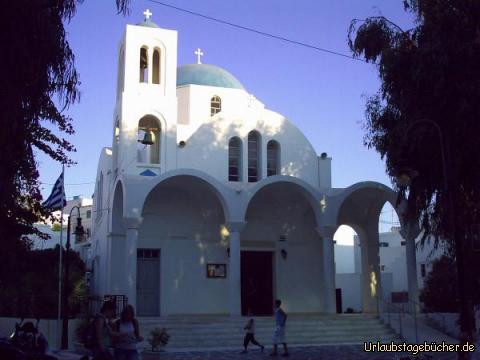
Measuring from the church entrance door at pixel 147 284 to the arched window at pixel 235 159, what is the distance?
15.0ft

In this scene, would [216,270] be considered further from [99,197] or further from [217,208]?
[99,197]

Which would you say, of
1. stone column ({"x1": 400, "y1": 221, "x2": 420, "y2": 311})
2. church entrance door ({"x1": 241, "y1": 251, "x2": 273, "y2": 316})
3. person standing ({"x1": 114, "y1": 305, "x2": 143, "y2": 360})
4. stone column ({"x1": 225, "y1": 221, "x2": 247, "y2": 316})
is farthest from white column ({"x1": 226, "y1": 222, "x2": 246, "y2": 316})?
person standing ({"x1": 114, "y1": 305, "x2": 143, "y2": 360})

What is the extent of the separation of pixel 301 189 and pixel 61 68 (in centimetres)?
1375

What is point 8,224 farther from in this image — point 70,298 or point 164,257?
point 164,257

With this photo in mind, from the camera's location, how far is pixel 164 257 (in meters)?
22.1

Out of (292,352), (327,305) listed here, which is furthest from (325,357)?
(327,305)

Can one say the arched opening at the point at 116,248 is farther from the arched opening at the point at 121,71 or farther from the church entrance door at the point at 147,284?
the arched opening at the point at 121,71

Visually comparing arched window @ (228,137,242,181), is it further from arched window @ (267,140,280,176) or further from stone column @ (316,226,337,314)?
stone column @ (316,226,337,314)

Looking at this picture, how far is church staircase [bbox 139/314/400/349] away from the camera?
1759 centimetres

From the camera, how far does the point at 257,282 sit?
2381 cm

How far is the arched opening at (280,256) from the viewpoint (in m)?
23.6

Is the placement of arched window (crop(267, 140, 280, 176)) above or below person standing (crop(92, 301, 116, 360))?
above

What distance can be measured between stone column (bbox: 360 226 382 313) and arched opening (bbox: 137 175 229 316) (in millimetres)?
5645

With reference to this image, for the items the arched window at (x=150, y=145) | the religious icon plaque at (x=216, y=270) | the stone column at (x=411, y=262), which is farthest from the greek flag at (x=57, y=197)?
the stone column at (x=411, y=262)
